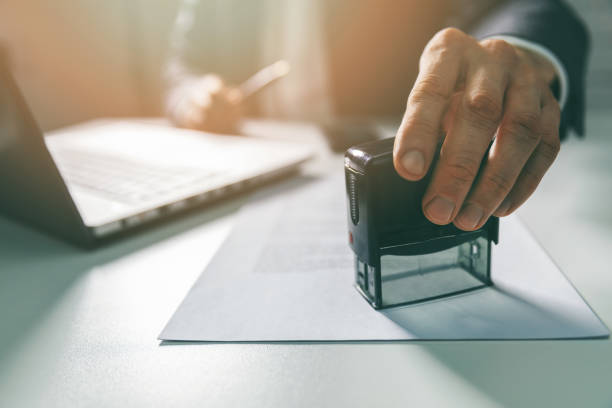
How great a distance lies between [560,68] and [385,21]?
0.61 m

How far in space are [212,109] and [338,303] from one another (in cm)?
69

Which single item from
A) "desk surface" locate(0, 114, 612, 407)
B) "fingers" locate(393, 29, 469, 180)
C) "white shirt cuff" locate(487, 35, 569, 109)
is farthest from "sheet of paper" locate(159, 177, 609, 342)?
"white shirt cuff" locate(487, 35, 569, 109)

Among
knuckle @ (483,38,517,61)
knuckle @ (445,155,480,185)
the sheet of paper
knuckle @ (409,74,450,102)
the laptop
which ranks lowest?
the sheet of paper

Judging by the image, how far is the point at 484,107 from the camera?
0.35 m

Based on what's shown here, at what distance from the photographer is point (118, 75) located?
1.72m

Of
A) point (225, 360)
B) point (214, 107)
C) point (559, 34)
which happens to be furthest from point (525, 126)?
point (214, 107)

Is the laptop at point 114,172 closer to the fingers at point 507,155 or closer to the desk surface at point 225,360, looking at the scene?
the desk surface at point 225,360

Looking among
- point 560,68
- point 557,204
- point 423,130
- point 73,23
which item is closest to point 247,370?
point 423,130

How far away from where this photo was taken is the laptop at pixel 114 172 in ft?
1.42

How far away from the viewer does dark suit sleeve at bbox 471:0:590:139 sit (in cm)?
67

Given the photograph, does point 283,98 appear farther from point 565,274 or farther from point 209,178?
point 565,274

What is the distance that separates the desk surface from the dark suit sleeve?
36 cm

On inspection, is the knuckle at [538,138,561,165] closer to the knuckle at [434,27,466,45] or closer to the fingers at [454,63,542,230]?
the fingers at [454,63,542,230]

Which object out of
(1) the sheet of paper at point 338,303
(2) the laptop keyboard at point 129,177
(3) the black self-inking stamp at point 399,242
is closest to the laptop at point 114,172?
(2) the laptop keyboard at point 129,177
